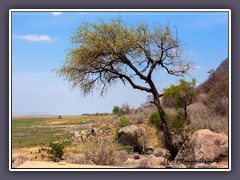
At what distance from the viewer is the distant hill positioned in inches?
415

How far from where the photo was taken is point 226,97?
11.0 meters

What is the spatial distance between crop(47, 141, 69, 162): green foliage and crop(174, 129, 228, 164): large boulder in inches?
99.4

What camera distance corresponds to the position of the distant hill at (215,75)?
415 inches

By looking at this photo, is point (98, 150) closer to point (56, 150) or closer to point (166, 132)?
point (56, 150)

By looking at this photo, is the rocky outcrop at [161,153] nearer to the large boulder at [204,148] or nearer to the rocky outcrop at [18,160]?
the large boulder at [204,148]

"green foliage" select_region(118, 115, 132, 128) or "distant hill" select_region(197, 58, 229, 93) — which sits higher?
"distant hill" select_region(197, 58, 229, 93)

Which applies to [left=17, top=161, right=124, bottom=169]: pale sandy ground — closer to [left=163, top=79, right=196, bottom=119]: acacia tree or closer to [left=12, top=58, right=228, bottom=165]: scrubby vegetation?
[left=12, top=58, right=228, bottom=165]: scrubby vegetation

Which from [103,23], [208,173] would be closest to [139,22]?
[103,23]

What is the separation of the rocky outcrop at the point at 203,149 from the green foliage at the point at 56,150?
2.53 m

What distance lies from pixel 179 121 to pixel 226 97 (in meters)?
1.79

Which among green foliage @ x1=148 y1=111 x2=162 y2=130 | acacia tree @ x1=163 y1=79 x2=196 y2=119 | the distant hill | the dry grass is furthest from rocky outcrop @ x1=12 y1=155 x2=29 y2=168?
the distant hill

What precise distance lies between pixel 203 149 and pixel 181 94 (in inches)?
70.2

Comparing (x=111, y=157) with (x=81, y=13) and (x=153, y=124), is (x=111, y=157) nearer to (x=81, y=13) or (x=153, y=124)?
(x=153, y=124)

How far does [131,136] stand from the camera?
12.9 metres
